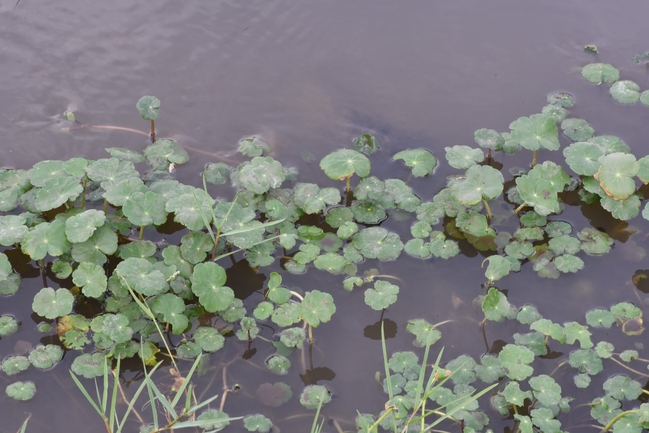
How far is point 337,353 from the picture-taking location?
3229mm

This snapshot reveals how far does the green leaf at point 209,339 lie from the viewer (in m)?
3.13

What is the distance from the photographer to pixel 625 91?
4.43 meters

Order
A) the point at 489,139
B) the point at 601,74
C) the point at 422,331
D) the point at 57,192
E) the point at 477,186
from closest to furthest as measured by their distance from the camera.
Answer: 1. the point at 422,331
2. the point at 57,192
3. the point at 477,186
4. the point at 489,139
5. the point at 601,74

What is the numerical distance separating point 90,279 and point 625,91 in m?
4.00

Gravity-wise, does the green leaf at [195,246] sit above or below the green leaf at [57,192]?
below

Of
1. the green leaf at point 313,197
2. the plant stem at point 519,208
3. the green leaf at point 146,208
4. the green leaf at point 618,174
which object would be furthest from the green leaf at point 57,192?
the green leaf at point 618,174

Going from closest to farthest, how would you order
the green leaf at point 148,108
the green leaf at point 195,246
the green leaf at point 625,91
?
the green leaf at point 195,246, the green leaf at point 148,108, the green leaf at point 625,91

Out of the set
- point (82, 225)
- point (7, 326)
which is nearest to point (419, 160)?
point (82, 225)

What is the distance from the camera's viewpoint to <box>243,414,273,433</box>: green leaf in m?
2.89

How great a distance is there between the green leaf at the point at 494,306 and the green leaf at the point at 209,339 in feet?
4.80

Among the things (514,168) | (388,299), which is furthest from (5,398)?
(514,168)

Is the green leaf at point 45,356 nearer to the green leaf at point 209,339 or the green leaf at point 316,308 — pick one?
the green leaf at point 209,339

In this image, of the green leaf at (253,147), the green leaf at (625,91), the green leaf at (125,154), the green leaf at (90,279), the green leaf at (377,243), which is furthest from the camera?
the green leaf at (625,91)

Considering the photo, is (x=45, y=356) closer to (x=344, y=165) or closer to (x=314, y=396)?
(x=314, y=396)
